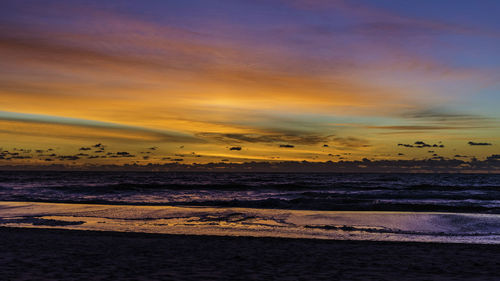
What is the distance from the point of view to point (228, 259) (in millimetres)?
12055

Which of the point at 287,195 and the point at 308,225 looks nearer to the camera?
the point at 308,225

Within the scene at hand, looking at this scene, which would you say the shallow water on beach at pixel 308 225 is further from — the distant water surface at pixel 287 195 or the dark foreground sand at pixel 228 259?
the distant water surface at pixel 287 195

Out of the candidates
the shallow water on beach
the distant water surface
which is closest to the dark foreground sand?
the shallow water on beach

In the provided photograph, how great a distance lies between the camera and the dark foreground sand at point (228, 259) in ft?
32.5

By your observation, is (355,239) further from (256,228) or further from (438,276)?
(438,276)

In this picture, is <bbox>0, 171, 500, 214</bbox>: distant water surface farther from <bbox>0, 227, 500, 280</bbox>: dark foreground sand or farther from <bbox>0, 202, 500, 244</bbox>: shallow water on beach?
<bbox>0, 227, 500, 280</bbox>: dark foreground sand

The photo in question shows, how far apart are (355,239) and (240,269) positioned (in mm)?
7870

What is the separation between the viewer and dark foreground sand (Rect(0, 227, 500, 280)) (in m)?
9.91

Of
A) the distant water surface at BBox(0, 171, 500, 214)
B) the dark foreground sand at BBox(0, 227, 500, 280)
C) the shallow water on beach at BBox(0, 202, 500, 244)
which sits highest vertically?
the dark foreground sand at BBox(0, 227, 500, 280)

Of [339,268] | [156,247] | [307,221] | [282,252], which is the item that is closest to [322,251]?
[282,252]

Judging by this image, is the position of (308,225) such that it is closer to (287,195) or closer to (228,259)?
(228,259)

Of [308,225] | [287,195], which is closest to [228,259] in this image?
[308,225]

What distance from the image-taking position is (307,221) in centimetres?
2425

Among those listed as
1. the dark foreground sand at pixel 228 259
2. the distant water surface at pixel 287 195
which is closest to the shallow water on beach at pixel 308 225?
the dark foreground sand at pixel 228 259
